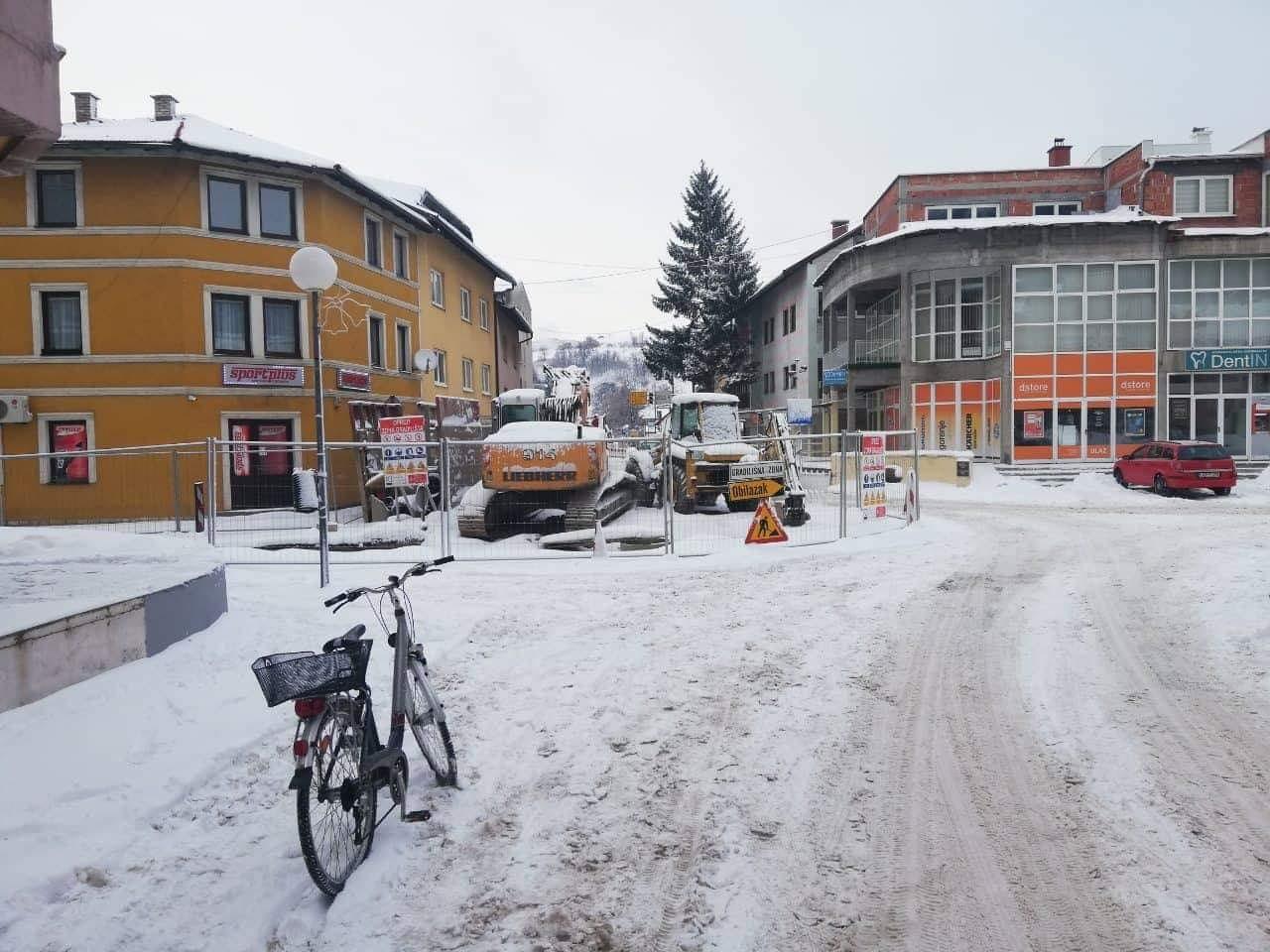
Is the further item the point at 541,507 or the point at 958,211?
the point at 958,211

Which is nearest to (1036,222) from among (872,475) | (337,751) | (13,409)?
(872,475)

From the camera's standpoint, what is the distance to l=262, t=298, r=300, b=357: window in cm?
2161

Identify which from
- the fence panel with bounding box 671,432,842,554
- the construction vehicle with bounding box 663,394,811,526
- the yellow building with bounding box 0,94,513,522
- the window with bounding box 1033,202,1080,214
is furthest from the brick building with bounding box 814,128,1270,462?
the yellow building with bounding box 0,94,513,522

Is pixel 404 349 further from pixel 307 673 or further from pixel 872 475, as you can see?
pixel 307 673

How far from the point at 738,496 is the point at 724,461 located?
12.3 ft

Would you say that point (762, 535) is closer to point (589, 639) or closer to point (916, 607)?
point (916, 607)

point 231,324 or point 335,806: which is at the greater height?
point 231,324

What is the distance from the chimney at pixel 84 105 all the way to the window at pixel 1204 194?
3883cm

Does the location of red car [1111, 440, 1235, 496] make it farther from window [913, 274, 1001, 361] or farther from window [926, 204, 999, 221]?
window [926, 204, 999, 221]

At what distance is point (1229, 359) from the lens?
28.7 metres

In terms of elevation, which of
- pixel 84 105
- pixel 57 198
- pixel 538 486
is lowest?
pixel 538 486

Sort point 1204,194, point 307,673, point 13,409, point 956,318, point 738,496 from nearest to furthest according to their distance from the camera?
point 307,673 → point 738,496 → point 13,409 → point 956,318 → point 1204,194

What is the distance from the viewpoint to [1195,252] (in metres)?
29.1

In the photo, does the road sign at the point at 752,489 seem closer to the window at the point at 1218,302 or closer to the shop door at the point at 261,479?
the shop door at the point at 261,479
